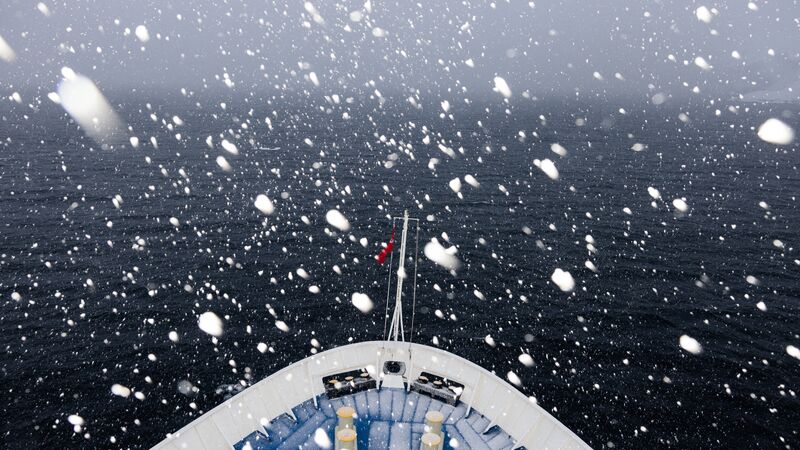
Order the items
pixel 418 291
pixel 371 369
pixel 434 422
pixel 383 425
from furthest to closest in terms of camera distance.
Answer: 1. pixel 418 291
2. pixel 371 369
3. pixel 383 425
4. pixel 434 422

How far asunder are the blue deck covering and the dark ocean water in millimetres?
11947

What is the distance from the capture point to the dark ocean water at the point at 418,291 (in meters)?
29.8

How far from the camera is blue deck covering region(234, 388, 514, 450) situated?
1828 centimetres

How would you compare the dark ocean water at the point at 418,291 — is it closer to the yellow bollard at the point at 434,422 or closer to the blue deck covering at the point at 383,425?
the blue deck covering at the point at 383,425

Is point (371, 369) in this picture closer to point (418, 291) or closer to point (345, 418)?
point (345, 418)

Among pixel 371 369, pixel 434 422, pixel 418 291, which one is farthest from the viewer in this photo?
pixel 418 291

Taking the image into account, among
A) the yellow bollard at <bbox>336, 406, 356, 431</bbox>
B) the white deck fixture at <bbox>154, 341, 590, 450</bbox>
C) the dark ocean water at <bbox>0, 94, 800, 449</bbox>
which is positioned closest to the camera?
the yellow bollard at <bbox>336, 406, 356, 431</bbox>

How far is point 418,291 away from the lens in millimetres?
44625

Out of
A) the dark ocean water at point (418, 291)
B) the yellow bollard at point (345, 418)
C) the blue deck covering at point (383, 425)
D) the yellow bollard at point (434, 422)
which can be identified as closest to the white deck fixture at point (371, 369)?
the blue deck covering at point (383, 425)

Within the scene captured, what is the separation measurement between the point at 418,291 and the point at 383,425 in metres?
25.7

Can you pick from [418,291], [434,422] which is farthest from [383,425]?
[418,291]

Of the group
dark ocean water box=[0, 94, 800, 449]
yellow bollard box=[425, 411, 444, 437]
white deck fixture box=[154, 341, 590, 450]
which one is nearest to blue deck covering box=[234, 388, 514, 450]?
white deck fixture box=[154, 341, 590, 450]

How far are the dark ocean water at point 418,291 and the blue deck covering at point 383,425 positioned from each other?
1195cm

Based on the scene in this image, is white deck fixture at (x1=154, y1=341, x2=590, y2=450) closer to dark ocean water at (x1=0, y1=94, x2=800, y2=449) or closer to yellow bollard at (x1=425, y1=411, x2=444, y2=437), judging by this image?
Answer: yellow bollard at (x1=425, y1=411, x2=444, y2=437)
